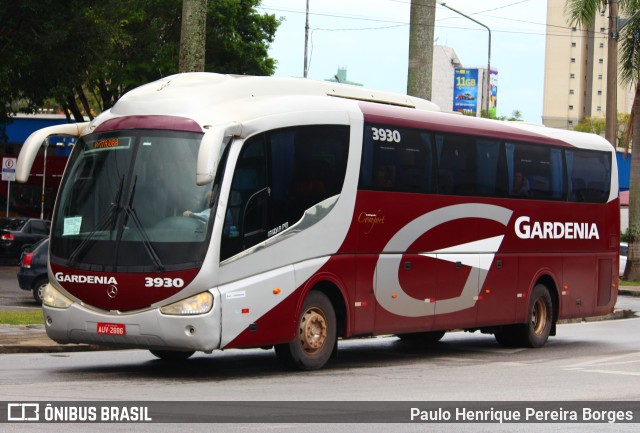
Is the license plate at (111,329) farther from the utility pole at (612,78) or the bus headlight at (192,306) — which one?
the utility pole at (612,78)

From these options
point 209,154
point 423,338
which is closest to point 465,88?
point 423,338

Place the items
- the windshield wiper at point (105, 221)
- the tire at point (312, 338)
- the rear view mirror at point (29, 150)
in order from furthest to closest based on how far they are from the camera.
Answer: the tire at point (312, 338) → the rear view mirror at point (29, 150) → the windshield wiper at point (105, 221)

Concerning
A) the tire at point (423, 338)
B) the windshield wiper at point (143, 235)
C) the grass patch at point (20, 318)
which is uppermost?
the windshield wiper at point (143, 235)

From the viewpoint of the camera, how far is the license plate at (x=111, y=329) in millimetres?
12773

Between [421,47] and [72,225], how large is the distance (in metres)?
9.54

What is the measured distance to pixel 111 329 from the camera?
12820 millimetres

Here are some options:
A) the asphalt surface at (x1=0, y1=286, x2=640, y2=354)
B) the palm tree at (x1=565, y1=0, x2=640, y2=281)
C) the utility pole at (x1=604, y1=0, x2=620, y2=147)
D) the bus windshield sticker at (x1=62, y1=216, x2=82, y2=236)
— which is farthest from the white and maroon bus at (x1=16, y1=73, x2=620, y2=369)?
the utility pole at (x1=604, y1=0, x2=620, y2=147)

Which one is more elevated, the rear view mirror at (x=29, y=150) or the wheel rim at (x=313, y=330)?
the rear view mirror at (x=29, y=150)

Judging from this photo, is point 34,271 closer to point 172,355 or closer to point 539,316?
point 172,355

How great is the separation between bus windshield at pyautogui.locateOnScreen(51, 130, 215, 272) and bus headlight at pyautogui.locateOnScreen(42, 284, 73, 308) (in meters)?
0.36

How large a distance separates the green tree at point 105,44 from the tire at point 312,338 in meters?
21.9

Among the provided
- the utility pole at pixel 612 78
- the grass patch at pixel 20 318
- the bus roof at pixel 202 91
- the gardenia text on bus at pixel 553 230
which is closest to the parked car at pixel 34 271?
the grass patch at pixel 20 318

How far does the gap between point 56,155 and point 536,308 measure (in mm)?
39763

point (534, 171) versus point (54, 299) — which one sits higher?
point (534, 171)
